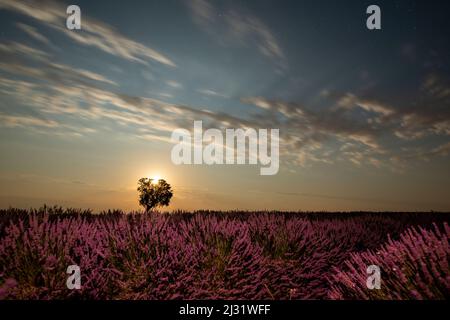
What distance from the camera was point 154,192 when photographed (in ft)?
102

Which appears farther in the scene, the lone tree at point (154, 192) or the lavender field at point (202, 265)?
the lone tree at point (154, 192)

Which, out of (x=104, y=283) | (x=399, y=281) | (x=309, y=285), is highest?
(x=399, y=281)

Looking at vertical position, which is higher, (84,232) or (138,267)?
(84,232)

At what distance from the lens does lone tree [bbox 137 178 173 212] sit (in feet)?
101

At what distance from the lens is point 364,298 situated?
2975 millimetres

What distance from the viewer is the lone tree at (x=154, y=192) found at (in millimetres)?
30766

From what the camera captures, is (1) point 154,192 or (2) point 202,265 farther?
(1) point 154,192

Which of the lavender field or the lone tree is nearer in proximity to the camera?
the lavender field
